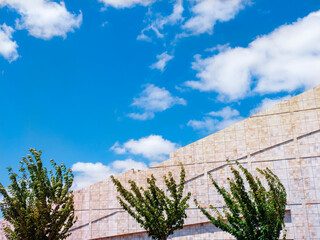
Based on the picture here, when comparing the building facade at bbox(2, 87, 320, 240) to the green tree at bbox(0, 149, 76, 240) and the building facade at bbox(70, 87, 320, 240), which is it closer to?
the building facade at bbox(70, 87, 320, 240)

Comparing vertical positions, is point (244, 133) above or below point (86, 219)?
above

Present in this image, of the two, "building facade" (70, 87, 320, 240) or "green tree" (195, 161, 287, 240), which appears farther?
"building facade" (70, 87, 320, 240)

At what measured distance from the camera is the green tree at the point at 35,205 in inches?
738

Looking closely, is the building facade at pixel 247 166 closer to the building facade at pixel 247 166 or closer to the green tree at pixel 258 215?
the building facade at pixel 247 166

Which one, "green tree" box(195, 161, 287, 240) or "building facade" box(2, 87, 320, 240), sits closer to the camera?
"green tree" box(195, 161, 287, 240)

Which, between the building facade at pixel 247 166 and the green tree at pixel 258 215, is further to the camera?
the building facade at pixel 247 166

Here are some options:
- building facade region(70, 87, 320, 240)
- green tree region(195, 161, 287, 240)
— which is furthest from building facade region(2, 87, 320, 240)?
green tree region(195, 161, 287, 240)

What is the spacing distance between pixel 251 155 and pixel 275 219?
403 inches

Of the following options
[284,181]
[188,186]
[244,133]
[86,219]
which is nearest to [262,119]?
[244,133]

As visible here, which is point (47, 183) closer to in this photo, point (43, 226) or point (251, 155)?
Answer: point (43, 226)

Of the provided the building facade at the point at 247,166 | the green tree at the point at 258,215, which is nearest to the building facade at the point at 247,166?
the building facade at the point at 247,166

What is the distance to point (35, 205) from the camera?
755 inches

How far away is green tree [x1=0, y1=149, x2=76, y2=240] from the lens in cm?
1873

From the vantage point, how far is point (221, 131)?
91.2ft
